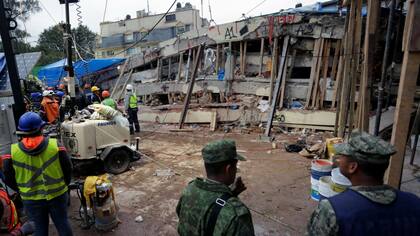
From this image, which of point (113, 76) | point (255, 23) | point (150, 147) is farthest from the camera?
point (113, 76)

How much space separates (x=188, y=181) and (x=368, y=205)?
499 centimetres

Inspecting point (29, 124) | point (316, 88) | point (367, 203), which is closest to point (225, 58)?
point (316, 88)

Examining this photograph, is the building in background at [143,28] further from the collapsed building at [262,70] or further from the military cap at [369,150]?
the military cap at [369,150]

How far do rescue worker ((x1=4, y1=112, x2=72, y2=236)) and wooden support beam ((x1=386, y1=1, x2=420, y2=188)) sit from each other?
3530 mm

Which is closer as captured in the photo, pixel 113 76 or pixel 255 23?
pixel 255 23

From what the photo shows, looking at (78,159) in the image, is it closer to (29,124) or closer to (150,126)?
(29,124)

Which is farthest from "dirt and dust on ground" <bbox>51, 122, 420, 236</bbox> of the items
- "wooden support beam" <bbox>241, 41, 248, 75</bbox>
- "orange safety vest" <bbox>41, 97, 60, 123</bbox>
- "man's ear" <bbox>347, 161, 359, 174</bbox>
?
"wooden support beam" <bbox>241, 41, 248, 75</bbox>

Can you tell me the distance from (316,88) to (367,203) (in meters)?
9.57

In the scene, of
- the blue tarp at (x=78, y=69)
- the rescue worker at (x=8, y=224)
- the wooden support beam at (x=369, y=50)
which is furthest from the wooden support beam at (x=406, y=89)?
the blue tarp at (x=78, y=69)

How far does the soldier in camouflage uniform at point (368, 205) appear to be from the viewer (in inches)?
65.8

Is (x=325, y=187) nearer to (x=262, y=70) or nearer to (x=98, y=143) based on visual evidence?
(x=98, y=143)

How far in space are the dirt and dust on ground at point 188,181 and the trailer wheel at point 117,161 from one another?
170mm

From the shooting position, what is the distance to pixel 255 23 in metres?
11.8

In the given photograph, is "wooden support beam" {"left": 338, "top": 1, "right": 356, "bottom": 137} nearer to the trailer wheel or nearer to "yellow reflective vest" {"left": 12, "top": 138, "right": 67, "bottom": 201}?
the trailer wheel
